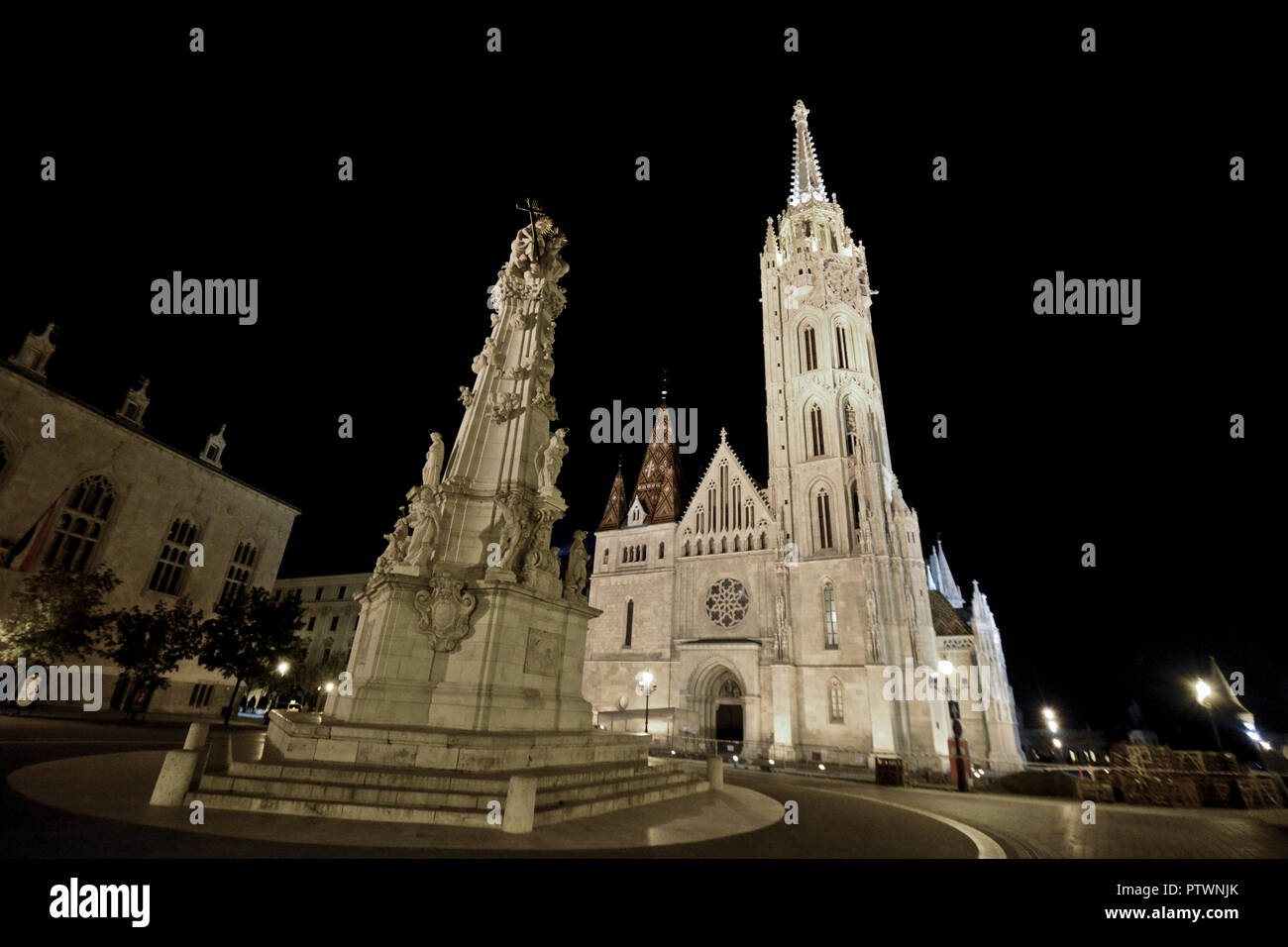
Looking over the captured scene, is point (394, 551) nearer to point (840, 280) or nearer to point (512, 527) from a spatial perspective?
point (512, 527)

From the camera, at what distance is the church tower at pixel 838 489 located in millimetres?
29562

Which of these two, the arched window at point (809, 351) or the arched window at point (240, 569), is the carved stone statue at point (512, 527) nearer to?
the arched window at point (240, 569)

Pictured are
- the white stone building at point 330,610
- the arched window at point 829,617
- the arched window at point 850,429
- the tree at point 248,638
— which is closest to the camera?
the tree at point 248,638

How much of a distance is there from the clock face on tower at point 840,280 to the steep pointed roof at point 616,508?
2250 cm

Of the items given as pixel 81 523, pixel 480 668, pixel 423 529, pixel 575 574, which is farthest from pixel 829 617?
pixel 81 523

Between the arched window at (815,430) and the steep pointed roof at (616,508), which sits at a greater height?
the arched window at (815,430)

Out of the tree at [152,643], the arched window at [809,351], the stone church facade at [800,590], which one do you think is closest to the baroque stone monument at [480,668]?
the tree at [152,643]

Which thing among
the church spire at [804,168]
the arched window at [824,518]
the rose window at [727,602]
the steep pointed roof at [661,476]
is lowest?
the rose window at [727,602]

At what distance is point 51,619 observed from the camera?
64.7 ft

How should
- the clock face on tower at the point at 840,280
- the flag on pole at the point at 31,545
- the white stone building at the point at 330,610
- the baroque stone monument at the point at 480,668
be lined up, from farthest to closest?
the white stone building at the point at 330,610 → the clock face on tower at the point at 840,280 → the flag on pole at the point at 31,545 → the baroque stone monument at the point at 480,668

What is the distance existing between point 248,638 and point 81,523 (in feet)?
38.5

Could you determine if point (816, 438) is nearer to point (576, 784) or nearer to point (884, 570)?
point (884, 570)

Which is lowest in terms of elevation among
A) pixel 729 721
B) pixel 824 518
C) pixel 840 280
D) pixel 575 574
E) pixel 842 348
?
pixel 729 721

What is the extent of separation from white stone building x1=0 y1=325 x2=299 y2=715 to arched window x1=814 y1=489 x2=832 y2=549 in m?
35.9
